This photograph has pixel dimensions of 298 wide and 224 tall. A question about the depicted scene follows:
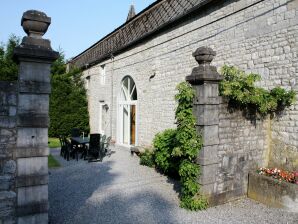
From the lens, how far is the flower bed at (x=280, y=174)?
5290mm

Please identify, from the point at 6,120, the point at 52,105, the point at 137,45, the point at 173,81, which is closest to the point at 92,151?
the point at 173,81

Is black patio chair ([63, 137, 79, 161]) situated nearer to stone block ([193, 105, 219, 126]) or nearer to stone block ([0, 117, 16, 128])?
stone block ([193, 105, 219, 126])

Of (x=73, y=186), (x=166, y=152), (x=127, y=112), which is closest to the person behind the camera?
(x=73, y=186)

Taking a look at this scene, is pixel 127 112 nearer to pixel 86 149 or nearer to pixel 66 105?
pixel 86 149

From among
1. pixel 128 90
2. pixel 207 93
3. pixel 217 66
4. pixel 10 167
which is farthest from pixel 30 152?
pixel 128 90

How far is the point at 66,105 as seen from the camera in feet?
53.3

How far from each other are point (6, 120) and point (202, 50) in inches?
135

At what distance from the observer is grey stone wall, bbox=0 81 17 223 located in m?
3.63

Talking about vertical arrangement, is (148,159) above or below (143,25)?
below

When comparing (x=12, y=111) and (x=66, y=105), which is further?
A: (x=66, y=105)

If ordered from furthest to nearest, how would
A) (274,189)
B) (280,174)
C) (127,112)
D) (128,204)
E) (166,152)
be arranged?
(127,112), (166,152), (280,174), (128,204), (274,189)

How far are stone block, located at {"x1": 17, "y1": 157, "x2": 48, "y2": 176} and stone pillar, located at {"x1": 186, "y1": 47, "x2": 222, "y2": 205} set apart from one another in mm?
2747

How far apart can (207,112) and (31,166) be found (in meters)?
3.08

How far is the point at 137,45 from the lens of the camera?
11570 millimetres
